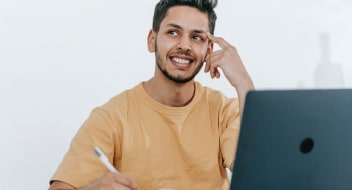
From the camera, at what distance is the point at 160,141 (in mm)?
1379

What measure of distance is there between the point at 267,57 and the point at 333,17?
16.0 inches

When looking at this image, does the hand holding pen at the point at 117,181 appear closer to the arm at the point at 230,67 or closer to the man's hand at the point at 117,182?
the man's hand at the point at 117,182

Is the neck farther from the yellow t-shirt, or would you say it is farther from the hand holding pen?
the hand holding pen

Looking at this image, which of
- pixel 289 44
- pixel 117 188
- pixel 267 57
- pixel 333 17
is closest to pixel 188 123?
pixel 117 188

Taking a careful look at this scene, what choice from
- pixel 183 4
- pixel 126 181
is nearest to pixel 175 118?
pixel 183 4

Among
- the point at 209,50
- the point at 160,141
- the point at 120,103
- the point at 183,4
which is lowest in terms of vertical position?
the point at 160,141

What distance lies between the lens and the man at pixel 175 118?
4.35 feet

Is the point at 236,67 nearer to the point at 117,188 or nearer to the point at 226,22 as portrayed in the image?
the point at 226,22

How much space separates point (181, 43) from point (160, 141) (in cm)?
27

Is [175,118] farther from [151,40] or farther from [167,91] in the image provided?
[151,40]

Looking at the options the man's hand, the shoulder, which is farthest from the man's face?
the man's hand

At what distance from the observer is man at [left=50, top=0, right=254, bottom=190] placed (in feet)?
4.35

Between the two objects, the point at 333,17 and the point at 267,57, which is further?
the point at 333,17

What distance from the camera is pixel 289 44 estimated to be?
2.04 m
